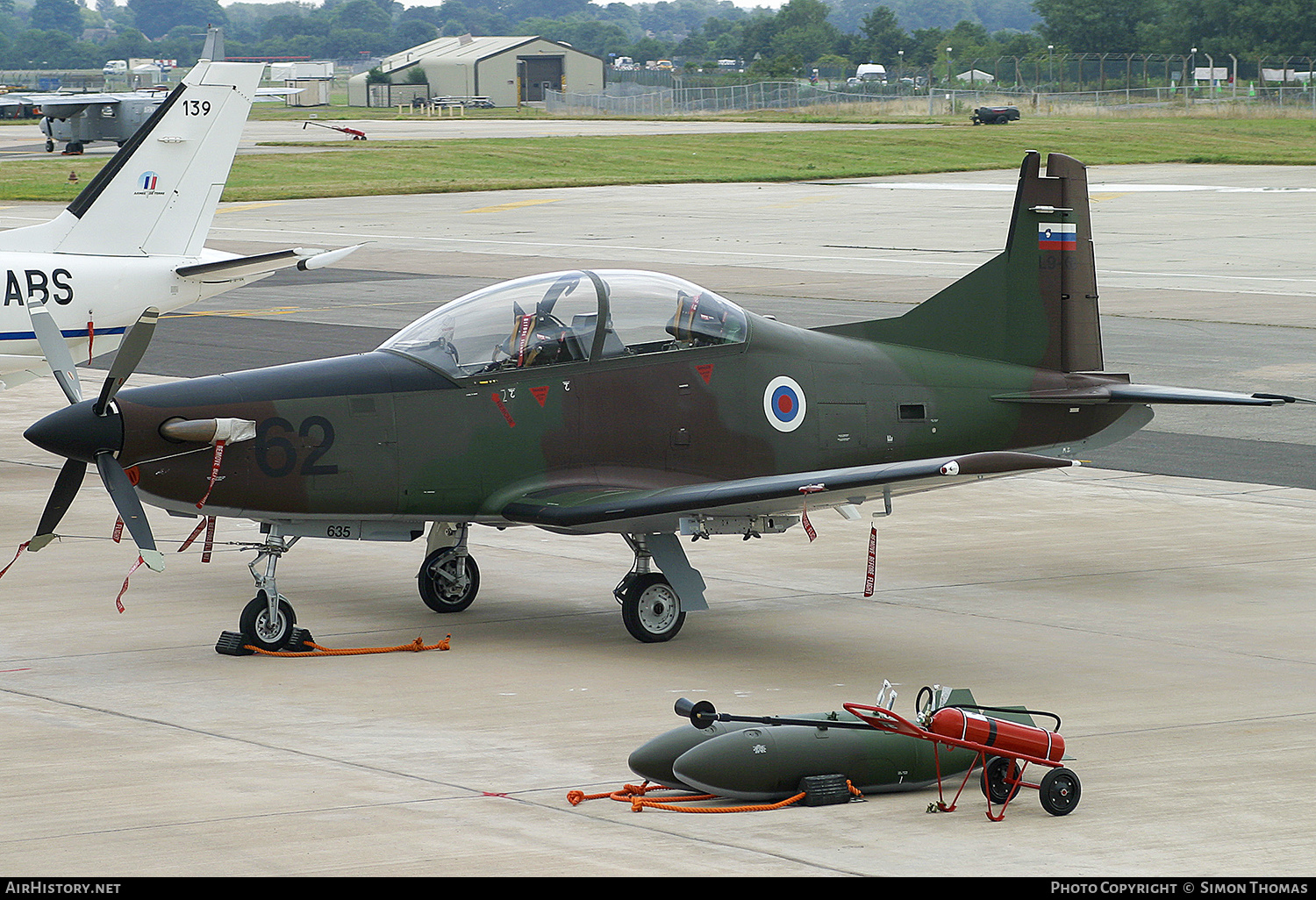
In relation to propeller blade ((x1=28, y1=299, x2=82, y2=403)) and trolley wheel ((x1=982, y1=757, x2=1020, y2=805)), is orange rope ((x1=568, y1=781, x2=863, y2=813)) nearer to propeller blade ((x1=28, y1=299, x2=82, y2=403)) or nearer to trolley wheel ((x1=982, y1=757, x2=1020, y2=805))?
trolley wheel ((x1=982, y1=757, x2=1020, y2=805))

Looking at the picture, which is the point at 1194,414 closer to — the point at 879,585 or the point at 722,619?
the point at 879,585

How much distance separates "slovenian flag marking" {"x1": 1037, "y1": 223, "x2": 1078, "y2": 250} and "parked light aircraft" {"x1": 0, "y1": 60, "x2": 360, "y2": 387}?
23.1 feet

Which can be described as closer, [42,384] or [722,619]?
[722,619]

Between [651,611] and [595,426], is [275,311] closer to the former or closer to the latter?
[595,426]

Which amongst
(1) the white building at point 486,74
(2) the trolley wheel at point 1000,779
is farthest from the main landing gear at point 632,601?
(1) the white building at point 486,74

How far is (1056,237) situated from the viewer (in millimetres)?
14695

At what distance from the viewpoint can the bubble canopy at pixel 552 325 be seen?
12.4 meters

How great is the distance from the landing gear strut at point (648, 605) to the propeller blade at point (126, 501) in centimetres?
311

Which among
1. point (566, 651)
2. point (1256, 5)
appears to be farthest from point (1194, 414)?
point (1256, 5)

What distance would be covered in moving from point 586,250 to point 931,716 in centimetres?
3585

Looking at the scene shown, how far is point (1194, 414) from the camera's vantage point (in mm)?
22625

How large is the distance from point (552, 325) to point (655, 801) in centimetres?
473

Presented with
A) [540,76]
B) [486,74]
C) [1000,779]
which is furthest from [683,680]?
[540,76]

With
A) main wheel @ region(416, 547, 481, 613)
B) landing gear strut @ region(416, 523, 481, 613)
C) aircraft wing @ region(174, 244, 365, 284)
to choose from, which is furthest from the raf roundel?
aircraft wing @ region(174, 244, 365, 284)
